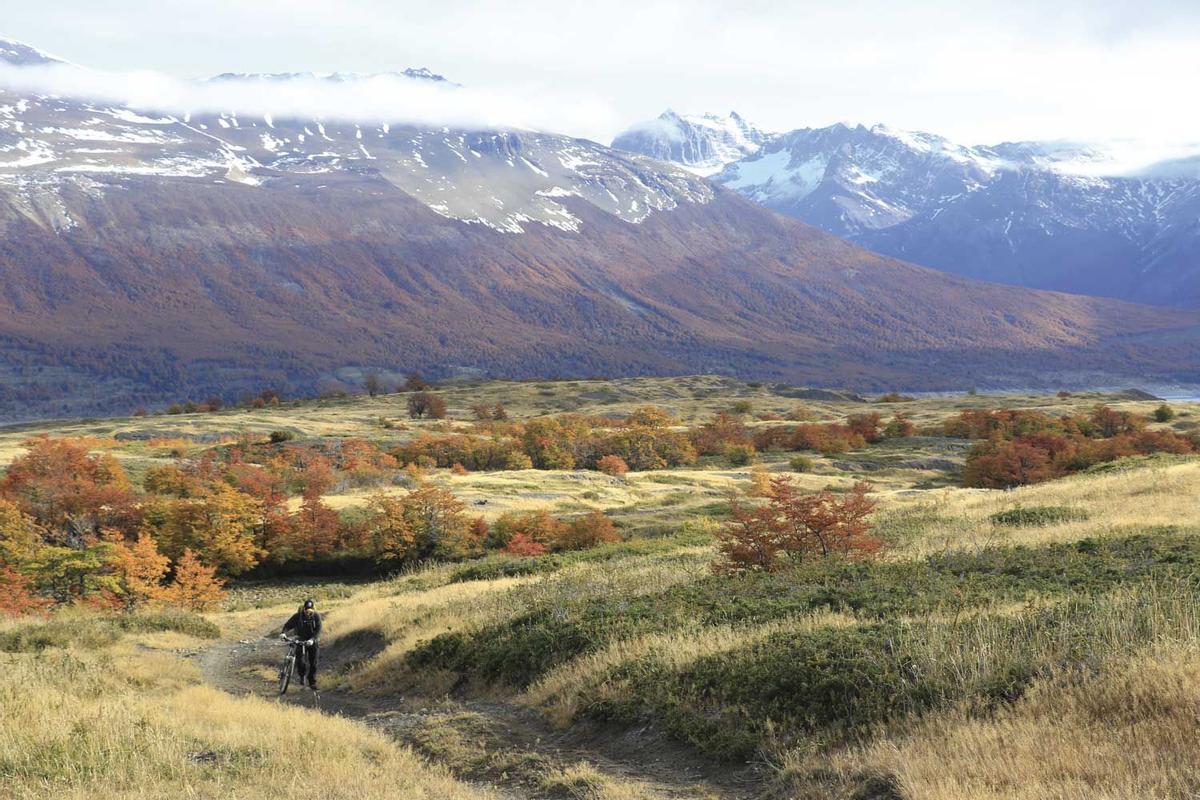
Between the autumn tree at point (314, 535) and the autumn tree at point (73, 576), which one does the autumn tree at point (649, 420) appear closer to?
the autumn tree at point (314, 535)

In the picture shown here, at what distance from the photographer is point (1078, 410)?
108 m

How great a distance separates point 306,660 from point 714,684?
34.4 ft

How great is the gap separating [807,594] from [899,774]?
7.72m

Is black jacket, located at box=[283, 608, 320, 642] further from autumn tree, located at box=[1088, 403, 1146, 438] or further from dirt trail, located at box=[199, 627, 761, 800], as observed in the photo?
autumn tree, located at box=[1088, 403, 1146, 438]

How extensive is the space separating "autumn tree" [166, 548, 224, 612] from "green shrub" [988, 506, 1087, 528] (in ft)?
102

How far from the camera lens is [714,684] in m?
12.1

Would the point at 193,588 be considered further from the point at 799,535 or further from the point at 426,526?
the point at 799,535

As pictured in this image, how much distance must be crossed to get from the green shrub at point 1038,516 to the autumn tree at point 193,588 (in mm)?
31116

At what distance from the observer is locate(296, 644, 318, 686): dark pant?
18.9 m

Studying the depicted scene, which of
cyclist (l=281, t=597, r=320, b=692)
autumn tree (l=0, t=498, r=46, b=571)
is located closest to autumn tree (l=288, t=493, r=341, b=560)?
autumn tree (l=0, t=498, r=46, b=571)

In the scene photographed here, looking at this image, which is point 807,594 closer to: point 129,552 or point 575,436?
point 129,552

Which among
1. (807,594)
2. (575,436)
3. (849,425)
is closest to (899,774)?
(807,594)

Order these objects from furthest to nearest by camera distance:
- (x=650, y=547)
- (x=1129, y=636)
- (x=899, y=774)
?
(x=650, y=547) → (x=1129, y=636) → (x=899, y=774)

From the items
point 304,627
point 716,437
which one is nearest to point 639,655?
point 304,627
